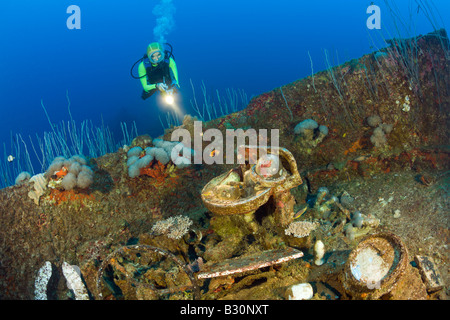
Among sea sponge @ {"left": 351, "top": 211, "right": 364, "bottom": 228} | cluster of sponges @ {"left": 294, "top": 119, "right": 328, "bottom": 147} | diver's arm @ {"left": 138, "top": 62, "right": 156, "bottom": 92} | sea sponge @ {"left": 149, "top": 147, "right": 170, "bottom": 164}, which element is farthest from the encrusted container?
diver's arm @ {"left": 138, "top": 62, "right": 156, "bottom": 92}

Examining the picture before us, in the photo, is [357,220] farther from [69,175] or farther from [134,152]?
[69,175]

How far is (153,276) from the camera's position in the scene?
12.6ft

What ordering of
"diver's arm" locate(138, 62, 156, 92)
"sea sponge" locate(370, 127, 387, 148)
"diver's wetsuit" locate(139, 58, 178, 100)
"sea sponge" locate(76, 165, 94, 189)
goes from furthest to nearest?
"diver's wetsuit" locate(139, 58, 178, 100)
"diver's arm" locate(138, 62, 156, 92)
"sea sponge" locate(370, 127, 387, 148)
"sea sponge" locate(76, 165, 94, 189)

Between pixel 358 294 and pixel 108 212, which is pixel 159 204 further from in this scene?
pixel 358 294

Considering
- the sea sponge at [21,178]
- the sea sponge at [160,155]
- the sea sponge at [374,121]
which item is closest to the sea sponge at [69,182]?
the sea sponge at [21,178]

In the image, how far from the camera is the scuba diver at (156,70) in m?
7.75

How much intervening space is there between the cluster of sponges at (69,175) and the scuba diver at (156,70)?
11.8 feet

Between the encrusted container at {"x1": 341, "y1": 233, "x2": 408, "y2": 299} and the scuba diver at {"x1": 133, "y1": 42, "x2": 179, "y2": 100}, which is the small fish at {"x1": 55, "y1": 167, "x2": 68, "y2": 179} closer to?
the scuba diver at {"x1": 133, "y1": 42, "x2": 179, "y2": 100}

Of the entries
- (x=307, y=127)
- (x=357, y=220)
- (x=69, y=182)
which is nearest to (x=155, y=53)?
(x=69, y=182)

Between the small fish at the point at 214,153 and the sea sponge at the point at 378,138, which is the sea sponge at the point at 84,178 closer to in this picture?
the small fish at the point at 214,153

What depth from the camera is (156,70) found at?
8164 millimetres

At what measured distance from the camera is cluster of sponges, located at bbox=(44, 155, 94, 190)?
512 centimetres
